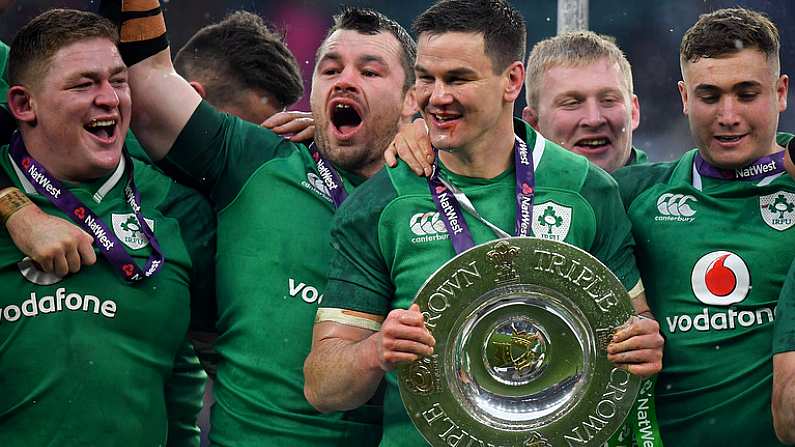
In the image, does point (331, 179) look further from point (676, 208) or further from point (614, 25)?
point (614, 25)

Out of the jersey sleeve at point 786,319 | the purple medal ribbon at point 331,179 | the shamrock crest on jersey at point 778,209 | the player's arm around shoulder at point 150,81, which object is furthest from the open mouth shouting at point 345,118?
the jersey sleeve at point 786,319

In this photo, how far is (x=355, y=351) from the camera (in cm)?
324

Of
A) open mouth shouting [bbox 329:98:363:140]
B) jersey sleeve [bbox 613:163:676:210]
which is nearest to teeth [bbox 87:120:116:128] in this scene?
open mouth shouting [bbox 329:98:363:140]

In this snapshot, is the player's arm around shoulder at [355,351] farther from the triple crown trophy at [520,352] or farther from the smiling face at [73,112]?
the smiling face at [73,112]

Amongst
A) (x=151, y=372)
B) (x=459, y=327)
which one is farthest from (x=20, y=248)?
(x=459, y=327)

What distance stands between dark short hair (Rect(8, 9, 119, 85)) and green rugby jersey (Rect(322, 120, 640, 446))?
99 centimetres

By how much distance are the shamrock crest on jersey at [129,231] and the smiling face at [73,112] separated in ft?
0.50

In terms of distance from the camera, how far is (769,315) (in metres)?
3.54

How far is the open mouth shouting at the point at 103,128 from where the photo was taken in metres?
3.62

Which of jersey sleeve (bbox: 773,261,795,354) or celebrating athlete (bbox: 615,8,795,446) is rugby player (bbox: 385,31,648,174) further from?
jersey sleeve (bbox: 773,261,795,354)

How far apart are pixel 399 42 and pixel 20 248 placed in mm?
1545

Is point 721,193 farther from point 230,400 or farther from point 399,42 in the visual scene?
point 230,400

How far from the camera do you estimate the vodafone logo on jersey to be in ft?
11.7

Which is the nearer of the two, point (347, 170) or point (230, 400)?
point (230, 400)
